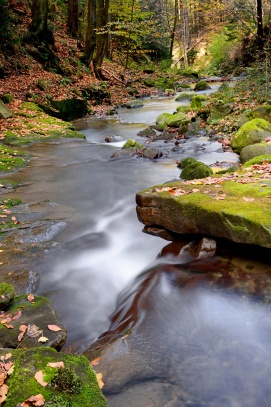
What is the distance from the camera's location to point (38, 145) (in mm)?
11562

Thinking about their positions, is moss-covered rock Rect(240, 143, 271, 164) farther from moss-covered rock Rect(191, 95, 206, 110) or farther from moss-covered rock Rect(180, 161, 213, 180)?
moss-covered rock Rect(191, 95, 206, 110)

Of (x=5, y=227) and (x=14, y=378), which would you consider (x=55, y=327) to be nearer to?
(x=14, y=378)

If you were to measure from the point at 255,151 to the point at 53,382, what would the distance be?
791 cm

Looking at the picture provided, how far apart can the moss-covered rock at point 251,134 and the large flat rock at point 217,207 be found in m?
3.80

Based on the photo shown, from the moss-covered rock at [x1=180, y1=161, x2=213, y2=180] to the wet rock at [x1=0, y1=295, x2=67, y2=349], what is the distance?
482 cm

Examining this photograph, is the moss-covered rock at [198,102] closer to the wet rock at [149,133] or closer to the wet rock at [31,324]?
the wet rock at [149,133]

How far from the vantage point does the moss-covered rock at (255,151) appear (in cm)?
853

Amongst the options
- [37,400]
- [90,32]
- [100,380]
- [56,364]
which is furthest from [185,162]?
[90,32]

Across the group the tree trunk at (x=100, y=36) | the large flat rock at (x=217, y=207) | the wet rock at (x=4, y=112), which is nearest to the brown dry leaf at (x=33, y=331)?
the large flat rock at (x=217, y=207)

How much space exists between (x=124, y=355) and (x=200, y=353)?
0.71m

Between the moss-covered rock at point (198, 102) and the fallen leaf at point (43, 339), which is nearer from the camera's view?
the fallen leaf at point (43, 339)

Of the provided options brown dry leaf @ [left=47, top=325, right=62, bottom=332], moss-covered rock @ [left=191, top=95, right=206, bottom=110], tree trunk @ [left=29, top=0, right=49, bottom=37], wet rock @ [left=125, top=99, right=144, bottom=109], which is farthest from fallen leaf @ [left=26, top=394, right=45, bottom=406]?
wet rock @ [left=125, top=99, right=144, bottom=109]

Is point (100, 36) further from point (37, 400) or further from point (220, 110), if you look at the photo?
point (37, 400)

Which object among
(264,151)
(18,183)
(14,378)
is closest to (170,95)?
(264,151)
